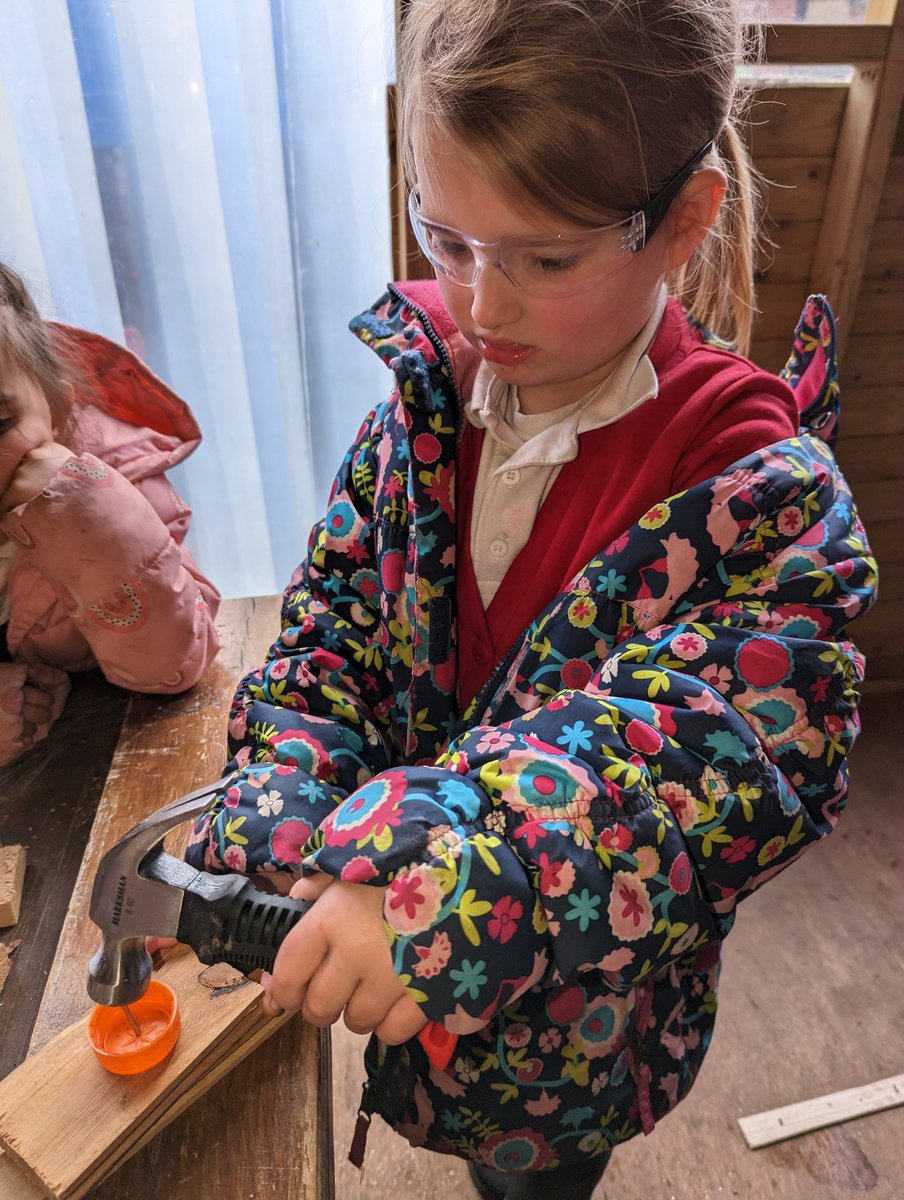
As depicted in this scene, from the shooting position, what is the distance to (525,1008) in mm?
809

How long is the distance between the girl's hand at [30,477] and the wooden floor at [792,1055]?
118 centimetres

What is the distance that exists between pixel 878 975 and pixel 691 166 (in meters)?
1.71

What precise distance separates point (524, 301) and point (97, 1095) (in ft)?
2.45

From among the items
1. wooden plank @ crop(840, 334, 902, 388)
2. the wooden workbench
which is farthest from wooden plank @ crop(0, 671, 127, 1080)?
wooden plank @ crop(840, 334, 902, 388)

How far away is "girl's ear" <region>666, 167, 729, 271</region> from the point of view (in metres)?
0.76

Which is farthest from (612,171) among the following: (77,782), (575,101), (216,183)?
(216,183)

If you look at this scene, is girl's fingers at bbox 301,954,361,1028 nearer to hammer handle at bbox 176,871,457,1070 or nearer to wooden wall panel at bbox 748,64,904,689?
hammer handle at bbox 176,871,457,1070

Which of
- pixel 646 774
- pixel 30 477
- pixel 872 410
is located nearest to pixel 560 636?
pixel 646 774

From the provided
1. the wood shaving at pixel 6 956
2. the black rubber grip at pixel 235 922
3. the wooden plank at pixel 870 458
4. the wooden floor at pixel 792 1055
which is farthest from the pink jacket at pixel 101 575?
the wooden plank at pixel 870 458

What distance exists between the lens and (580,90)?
678 mm

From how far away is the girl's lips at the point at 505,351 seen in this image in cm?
81

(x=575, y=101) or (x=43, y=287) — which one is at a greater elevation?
(x=575, y=101)

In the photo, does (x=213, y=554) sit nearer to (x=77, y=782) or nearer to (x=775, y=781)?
(x=77, y=782)

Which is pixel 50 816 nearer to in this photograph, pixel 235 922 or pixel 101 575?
pixel 101 575
